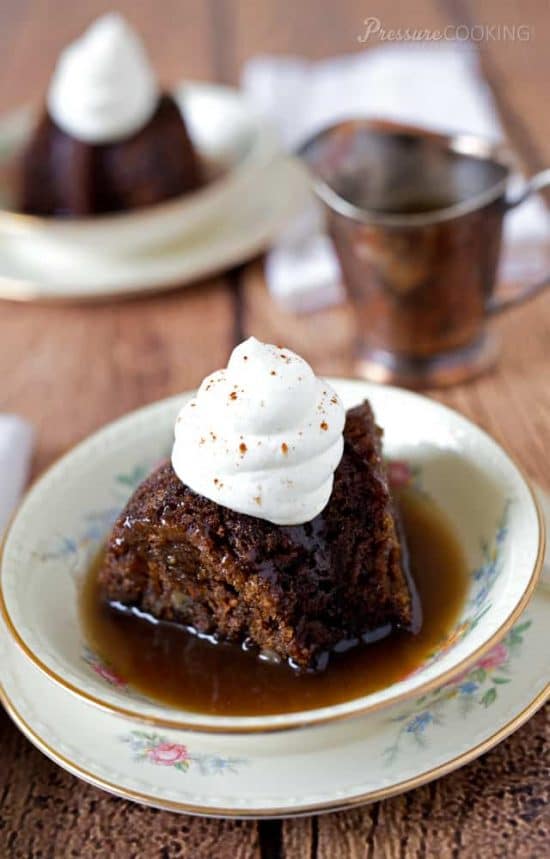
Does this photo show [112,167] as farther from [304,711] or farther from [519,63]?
[304,711]

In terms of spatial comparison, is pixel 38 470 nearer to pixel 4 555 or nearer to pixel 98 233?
pixel 4 555

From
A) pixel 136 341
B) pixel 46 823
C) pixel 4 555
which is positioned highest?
pixel 4 555

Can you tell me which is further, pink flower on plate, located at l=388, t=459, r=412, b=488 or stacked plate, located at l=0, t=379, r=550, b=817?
pink flower on plate, located at l=388, t=459, r=412, b=488

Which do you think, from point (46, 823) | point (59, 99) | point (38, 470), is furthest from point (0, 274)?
point (46, 823)

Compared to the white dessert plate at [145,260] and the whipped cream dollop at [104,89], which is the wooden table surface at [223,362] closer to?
the white dessert plate at [145,260]

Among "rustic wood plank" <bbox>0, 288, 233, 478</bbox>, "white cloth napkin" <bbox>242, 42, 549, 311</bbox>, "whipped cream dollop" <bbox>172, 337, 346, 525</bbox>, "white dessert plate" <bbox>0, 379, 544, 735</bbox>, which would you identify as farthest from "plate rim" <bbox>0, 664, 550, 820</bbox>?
"white cloth napkin" <bbox>242, 42, 549, 311</bbox>

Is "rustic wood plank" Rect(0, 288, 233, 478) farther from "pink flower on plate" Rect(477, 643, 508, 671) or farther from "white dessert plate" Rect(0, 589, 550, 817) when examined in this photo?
"pink flower on plate" Rect(477, 643, 508, 671)

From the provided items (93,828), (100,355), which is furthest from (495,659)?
(100,355)
